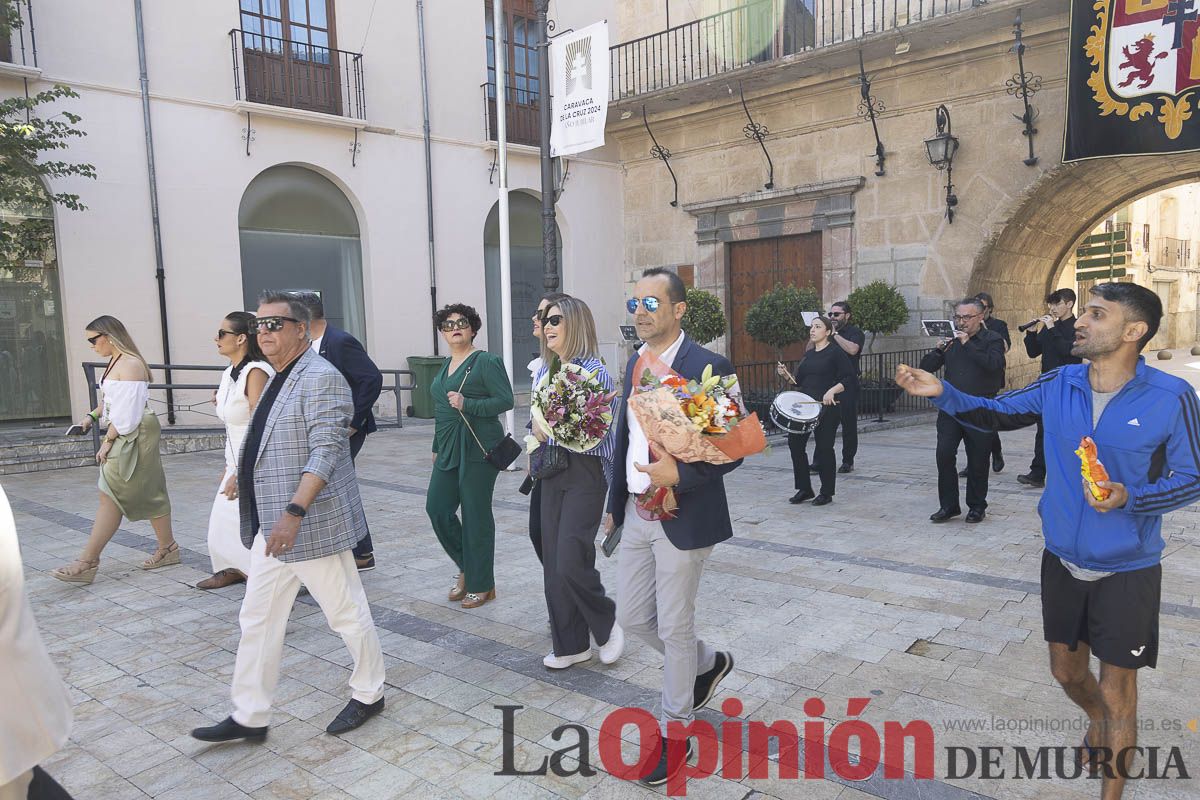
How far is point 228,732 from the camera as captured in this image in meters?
3.25

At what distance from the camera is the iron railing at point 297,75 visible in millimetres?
13047

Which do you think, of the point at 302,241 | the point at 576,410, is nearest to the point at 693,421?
the point at 576,410

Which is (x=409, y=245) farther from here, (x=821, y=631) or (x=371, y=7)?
(x=821, y=631)

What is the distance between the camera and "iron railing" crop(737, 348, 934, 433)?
12.7m

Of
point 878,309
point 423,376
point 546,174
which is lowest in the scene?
point 423,376

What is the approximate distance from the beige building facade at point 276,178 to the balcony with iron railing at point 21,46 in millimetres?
53

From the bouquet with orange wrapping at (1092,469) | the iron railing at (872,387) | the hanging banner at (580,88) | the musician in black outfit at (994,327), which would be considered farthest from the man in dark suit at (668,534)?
the iron railing at (872,387)

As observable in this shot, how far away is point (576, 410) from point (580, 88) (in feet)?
22.6

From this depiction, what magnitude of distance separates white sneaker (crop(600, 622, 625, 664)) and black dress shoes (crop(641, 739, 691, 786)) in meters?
1.01

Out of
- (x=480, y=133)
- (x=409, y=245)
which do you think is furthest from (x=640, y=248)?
(x=409, y=245)

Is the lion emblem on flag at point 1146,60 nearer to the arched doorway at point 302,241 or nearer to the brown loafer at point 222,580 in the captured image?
the arched doorway at point 302,241

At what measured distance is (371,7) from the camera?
14.4 metres

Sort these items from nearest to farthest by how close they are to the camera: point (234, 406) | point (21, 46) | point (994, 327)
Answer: point (234, 406)
point (994, 327)
point (21, 46)

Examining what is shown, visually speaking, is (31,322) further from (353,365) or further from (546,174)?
(353,365)
